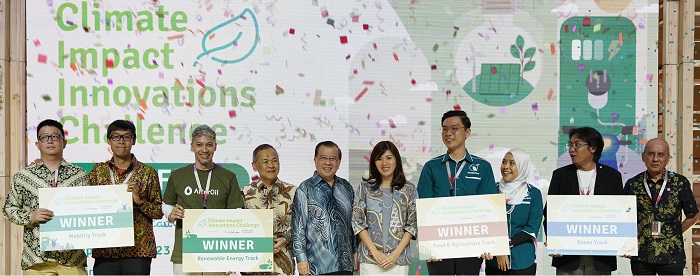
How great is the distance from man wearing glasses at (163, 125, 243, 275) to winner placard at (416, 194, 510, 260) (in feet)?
3.73

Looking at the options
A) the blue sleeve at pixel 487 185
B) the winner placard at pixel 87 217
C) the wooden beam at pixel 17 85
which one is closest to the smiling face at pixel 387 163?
the blue sleeve at pixel 487 185

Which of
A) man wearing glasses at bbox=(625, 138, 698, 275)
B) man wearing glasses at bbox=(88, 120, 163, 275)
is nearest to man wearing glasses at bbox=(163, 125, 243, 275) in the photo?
man wearing glasses at bbox=(88, 120, 163, 275)

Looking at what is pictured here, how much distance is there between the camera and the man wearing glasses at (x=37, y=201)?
4.34 meters

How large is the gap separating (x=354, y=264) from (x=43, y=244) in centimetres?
182

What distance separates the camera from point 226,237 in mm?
4449

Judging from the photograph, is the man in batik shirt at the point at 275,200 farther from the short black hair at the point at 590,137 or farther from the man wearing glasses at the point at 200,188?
the short black hair at the point at 590,137

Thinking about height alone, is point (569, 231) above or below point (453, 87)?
below

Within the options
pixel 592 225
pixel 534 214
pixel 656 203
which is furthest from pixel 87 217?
pixel 656 203

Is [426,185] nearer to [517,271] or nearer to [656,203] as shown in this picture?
[517,271]

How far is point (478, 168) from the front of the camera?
15.3ft

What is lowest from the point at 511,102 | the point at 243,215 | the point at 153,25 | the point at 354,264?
the point at 354,264

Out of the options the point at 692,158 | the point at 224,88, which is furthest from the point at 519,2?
the point at 224,88

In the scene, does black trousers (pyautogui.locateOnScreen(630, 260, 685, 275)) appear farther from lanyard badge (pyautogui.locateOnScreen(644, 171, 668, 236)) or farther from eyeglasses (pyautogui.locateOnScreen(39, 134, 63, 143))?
eyeglasses (pyautogui.locateOnScreen(39, 134, 63, 143))

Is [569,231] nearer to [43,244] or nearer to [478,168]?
[478,168]
